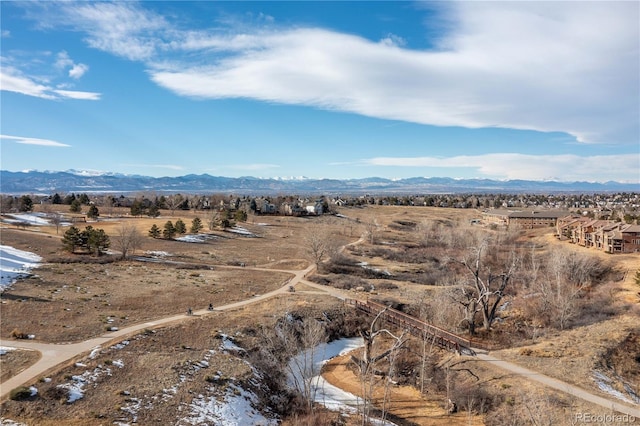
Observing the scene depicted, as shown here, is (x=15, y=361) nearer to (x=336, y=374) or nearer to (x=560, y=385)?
(x=336, y=374)

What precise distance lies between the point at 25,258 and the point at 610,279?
83635 millimetres

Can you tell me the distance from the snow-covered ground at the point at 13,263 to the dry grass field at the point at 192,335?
4.57 ft

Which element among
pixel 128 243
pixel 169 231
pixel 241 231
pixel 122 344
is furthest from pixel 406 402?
pixel 241 231

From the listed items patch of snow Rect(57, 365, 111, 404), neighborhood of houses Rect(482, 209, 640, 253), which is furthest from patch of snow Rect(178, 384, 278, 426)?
neighborhood of houses Rect(482, 209, 640, 253)

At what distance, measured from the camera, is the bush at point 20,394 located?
23625 millimetres

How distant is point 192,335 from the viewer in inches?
1454

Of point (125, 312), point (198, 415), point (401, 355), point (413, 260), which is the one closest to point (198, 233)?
point (413, 260)

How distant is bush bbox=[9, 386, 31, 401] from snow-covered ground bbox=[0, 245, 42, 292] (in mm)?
23113

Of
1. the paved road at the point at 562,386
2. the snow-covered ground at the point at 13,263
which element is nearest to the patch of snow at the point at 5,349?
the snow-covered ground at the point at 13,263

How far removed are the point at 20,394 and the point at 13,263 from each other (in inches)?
1373

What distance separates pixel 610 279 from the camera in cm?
6356

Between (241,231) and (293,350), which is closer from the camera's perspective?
(293,350)

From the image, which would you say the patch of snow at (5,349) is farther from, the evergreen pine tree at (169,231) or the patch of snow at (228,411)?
the evergreen pine tree at (169,231)

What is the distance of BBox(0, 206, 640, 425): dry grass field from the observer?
26344mm
